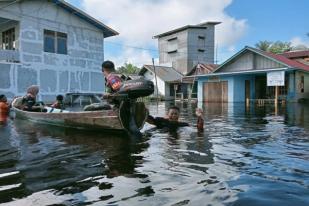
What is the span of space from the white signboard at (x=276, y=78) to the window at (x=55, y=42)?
619 inches

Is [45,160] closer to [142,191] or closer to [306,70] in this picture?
[142,191]

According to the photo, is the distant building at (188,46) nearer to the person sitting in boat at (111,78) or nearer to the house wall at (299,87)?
the house wall at (299,87)

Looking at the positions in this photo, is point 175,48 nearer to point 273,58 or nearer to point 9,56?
point 273,58

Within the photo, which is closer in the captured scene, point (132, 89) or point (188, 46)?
point (132, 89)

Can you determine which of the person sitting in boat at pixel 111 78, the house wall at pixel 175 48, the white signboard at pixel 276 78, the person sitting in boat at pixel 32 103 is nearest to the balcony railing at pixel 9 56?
the person sitting in boat at pixel 32 103

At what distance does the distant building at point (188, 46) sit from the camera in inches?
1999

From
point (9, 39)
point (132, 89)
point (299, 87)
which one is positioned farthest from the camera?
point (299, 87)

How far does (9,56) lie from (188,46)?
3290 centimetres

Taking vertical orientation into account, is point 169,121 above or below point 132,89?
below

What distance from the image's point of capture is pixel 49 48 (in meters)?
23.7

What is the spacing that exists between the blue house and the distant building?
689 inches

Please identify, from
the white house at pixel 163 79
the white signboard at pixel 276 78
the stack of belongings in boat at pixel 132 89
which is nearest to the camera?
the stack of belongings in boat at pixel 132 89

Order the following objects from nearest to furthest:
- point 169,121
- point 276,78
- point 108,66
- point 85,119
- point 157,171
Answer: point 157,171 < point 108,66 < point 85,119 < point 169,121 < point 276,78

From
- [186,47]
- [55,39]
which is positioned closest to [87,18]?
[55,39]
